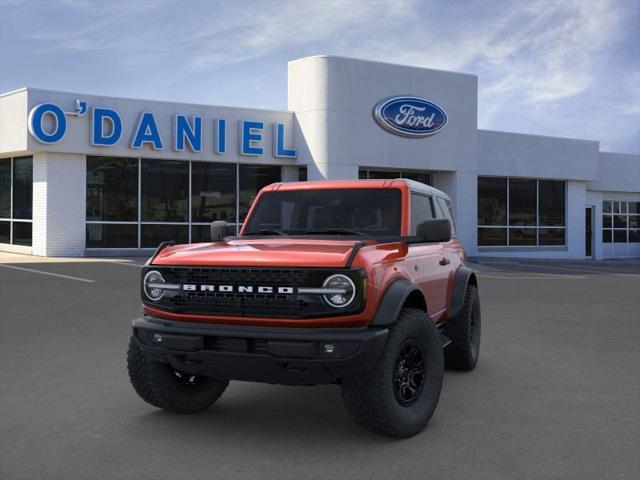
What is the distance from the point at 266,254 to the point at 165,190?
19712 mm

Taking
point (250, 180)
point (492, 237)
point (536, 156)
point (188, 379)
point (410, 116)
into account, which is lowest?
point (188, 379)

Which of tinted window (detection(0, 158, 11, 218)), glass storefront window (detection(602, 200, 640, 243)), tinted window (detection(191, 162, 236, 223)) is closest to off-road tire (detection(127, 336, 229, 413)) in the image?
tinted window (detection(191, 162, 236, 223))

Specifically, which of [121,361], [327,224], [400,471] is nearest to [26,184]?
[121,361]

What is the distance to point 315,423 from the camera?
16.5ft

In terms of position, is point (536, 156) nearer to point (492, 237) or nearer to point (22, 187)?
point (492, 237)

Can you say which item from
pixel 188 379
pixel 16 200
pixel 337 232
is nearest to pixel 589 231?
pixel 16 200

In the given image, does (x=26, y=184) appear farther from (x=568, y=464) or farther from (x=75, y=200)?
(x=568, y=464)

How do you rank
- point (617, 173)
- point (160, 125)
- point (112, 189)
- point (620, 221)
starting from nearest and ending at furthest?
point (112, 189) → point (160, 125) → point (617, 173) → point (620, 221)

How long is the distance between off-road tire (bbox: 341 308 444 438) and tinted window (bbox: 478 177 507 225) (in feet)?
81.0

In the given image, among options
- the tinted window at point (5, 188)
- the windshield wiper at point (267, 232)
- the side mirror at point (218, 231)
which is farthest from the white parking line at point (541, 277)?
the tinted window at point (5, 188)

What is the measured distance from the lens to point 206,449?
14.6ft

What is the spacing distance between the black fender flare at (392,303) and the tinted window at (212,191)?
64.8 ft

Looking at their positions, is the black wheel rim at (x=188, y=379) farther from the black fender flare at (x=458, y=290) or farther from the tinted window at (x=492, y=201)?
the tinted window at (x=492, y=201)

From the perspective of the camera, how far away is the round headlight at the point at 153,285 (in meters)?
4.83
